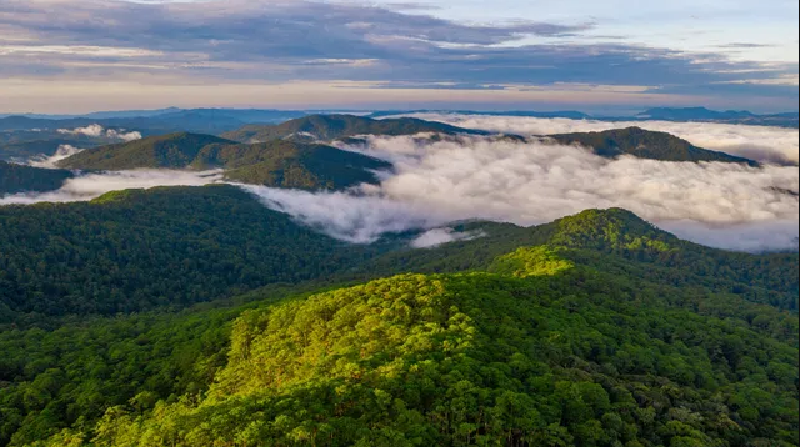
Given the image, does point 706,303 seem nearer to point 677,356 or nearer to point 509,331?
point 677,356

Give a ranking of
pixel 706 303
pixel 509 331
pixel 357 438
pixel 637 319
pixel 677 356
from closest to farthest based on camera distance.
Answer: pixel 357 438
pixel 509 331
pixel 677 356
pixel 637 319
pixel 706 303

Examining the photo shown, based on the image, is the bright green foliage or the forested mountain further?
the forested mountain

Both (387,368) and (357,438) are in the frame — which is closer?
(357,438)

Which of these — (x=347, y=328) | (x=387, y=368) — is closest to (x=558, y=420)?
(x=387, y=368)

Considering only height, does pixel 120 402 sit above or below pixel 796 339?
above

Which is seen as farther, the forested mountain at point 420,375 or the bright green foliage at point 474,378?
the forested mountain at point 420,375

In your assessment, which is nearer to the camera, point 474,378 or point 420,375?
point 420,375

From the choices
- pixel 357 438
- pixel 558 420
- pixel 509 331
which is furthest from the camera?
pixel 509 331

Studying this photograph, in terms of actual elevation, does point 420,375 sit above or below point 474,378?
above
